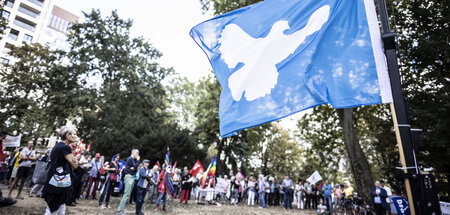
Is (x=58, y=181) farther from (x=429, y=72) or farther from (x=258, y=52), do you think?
(x=429, y=72)

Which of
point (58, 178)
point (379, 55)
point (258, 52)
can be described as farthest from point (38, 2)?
point (379, 55)

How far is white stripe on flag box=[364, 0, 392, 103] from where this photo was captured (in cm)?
328

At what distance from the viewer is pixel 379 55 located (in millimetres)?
3510

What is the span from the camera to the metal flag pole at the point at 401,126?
276cm

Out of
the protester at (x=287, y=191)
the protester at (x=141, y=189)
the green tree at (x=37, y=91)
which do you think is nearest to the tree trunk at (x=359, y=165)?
the protester at (x=287, y=191)

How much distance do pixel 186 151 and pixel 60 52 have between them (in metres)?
16.1

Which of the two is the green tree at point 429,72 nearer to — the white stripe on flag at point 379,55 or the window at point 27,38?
the white stripe on flag at point 379,55

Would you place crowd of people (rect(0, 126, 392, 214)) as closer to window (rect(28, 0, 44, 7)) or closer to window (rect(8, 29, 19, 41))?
window (rect(8, 29, 19, 41))

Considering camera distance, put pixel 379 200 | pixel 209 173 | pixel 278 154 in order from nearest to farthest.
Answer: pixel 379 200 → pixel 209 173 → pixel 278 154

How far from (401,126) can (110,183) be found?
10.8m

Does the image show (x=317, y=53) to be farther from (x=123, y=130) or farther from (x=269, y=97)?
(x=123, y=130)

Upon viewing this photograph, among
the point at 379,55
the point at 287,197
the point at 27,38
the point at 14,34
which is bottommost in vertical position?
the point at 287,197

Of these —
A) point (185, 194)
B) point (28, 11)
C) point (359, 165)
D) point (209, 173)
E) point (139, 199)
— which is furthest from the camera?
point (28, 11)

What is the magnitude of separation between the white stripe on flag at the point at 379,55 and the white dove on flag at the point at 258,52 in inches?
25.9
